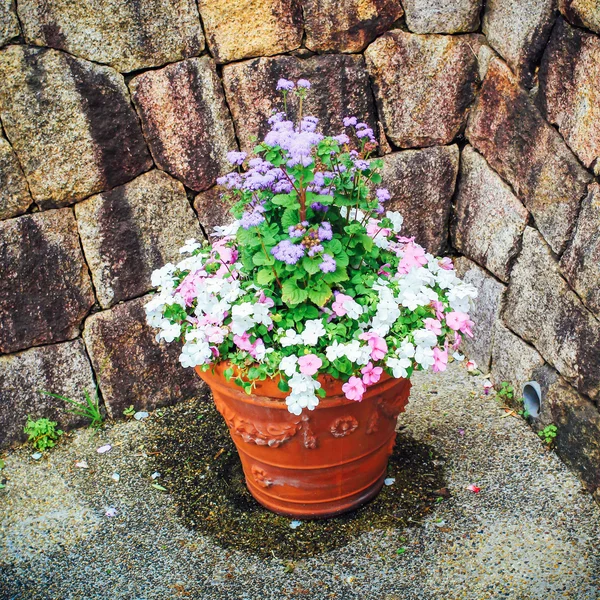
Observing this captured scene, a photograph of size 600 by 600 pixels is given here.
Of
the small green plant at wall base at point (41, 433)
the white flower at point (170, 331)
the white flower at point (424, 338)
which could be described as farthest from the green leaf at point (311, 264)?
the small green plant at wall base at point (41, 433)

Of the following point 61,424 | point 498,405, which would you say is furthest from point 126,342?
point 498,405

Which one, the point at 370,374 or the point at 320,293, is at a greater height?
the point at 320,293

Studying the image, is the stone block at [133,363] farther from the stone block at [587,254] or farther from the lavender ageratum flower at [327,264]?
the stone block at [587,254]

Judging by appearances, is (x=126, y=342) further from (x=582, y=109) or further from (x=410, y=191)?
(x=582, y=109)

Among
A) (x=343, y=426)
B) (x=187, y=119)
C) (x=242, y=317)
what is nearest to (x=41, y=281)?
(x=187, y=119)

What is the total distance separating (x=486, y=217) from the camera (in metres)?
2.82

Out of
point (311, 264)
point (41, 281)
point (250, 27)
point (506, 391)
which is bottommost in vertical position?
point (506, 391)

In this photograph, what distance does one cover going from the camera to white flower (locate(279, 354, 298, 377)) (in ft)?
6.08

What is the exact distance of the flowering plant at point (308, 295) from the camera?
6.13 ft

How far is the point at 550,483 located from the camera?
235 cm

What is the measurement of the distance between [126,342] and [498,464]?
150 cm

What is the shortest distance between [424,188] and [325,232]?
1.21 metres

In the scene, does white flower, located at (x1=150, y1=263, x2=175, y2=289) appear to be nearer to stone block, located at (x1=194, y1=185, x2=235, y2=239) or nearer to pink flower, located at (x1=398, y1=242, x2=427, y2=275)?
stone block, located at (x1=194, y1=185, x2=235, y2=239)

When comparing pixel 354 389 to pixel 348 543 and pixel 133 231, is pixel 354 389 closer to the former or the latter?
pixel 348 543
